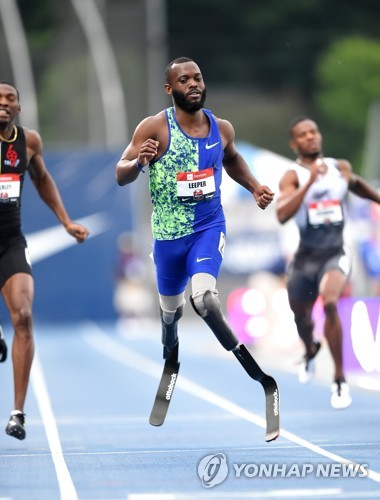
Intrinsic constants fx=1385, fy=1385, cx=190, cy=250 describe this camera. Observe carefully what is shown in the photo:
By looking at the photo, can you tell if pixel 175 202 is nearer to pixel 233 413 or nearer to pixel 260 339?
pixel 233 413

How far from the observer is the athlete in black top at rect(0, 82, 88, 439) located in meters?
9.57

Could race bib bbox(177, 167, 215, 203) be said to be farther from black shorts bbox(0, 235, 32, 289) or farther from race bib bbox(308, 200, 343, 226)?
race bib bbox(308, 200, 343, 226)

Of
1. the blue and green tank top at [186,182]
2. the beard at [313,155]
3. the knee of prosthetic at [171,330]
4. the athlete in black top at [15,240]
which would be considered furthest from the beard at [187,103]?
the beard at [313,155]

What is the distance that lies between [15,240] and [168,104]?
5626 cm

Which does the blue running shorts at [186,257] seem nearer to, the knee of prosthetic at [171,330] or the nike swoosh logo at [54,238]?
the knee of prosthetic at [171,330]

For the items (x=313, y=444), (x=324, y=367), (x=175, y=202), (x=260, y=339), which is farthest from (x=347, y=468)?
(x=260, y=339)

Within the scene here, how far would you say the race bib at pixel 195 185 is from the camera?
355 inches

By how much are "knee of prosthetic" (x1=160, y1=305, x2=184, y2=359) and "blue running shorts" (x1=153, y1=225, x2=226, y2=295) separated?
0.21 metres

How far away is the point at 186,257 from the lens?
9.22 meters

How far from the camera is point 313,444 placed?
30.3 feet

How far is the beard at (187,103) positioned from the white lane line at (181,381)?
232 centimetres

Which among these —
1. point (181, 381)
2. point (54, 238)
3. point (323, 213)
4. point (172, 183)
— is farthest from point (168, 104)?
point (172, 183)

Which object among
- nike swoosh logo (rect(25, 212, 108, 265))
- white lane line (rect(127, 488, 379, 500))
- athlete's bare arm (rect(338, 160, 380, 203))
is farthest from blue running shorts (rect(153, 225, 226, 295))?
nike swoosh logo (rect(25, 212, 108, 265))

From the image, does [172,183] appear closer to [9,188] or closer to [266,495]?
[9,188]
